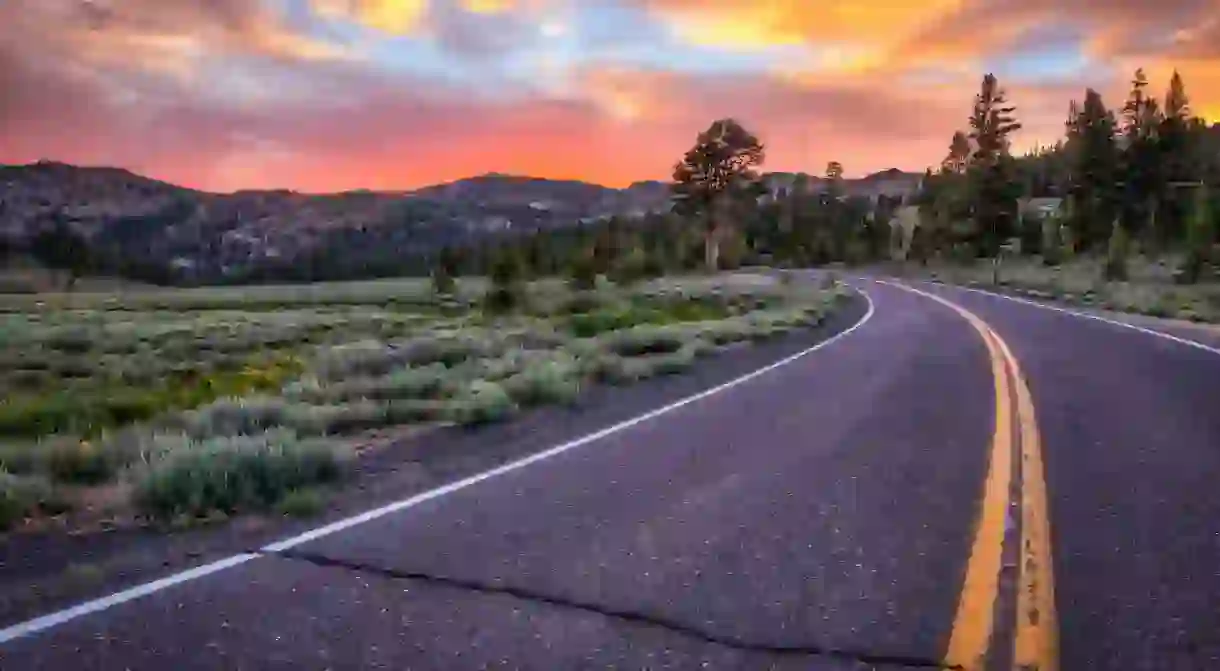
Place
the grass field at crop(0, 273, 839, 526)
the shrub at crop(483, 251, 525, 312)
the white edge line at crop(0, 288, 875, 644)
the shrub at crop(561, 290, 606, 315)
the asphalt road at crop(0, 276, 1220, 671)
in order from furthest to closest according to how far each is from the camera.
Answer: the shrub at crop(483, 251, 525, 312)
the shrub at crop(561, 290, 606, 315)
the grass field at crop(0, 273, 839, 526)
the white edge line at crop(0, 288, 875, 644)
the asphalt road at crop(0, 276, 1220, 671)

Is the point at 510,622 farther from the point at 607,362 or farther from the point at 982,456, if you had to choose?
the point at 607,362

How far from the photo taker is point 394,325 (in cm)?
4197

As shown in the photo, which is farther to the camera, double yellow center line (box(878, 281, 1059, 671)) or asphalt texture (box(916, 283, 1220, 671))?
asphalt texture (box(916, 283, 1220, 671))

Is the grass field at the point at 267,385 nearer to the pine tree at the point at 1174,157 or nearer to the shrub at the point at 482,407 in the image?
the shrub at the point at 482,407

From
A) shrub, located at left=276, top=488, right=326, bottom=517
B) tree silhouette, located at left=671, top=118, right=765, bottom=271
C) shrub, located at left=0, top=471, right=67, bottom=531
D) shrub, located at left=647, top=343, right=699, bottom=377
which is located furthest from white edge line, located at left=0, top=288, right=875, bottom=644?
tree silhouette, located at left=671, top=118, right=765, bottom=271

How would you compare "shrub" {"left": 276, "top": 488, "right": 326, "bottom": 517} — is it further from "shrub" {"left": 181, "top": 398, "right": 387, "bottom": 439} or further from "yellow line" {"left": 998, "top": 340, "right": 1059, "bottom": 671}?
"yellow line" {"left": 998, "top": 340, "right": 1059, "bottom": 671}

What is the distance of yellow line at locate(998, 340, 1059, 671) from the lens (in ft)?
12.8

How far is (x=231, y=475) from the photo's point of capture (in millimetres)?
7055

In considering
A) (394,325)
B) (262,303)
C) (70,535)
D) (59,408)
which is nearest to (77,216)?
(262,303)

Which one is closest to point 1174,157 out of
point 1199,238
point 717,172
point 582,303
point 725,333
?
point 1199,238

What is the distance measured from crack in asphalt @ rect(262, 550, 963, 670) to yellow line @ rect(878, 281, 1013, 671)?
186mm

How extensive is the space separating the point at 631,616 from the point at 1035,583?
212 cm

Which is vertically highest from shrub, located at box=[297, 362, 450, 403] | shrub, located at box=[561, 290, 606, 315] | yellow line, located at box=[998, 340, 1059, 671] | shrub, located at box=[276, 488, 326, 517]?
yellow line, located at box=[998, 340, 1059, 671]

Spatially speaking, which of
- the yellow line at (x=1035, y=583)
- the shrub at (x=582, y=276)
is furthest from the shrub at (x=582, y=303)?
the yellow line at (x=1035, y=583)
